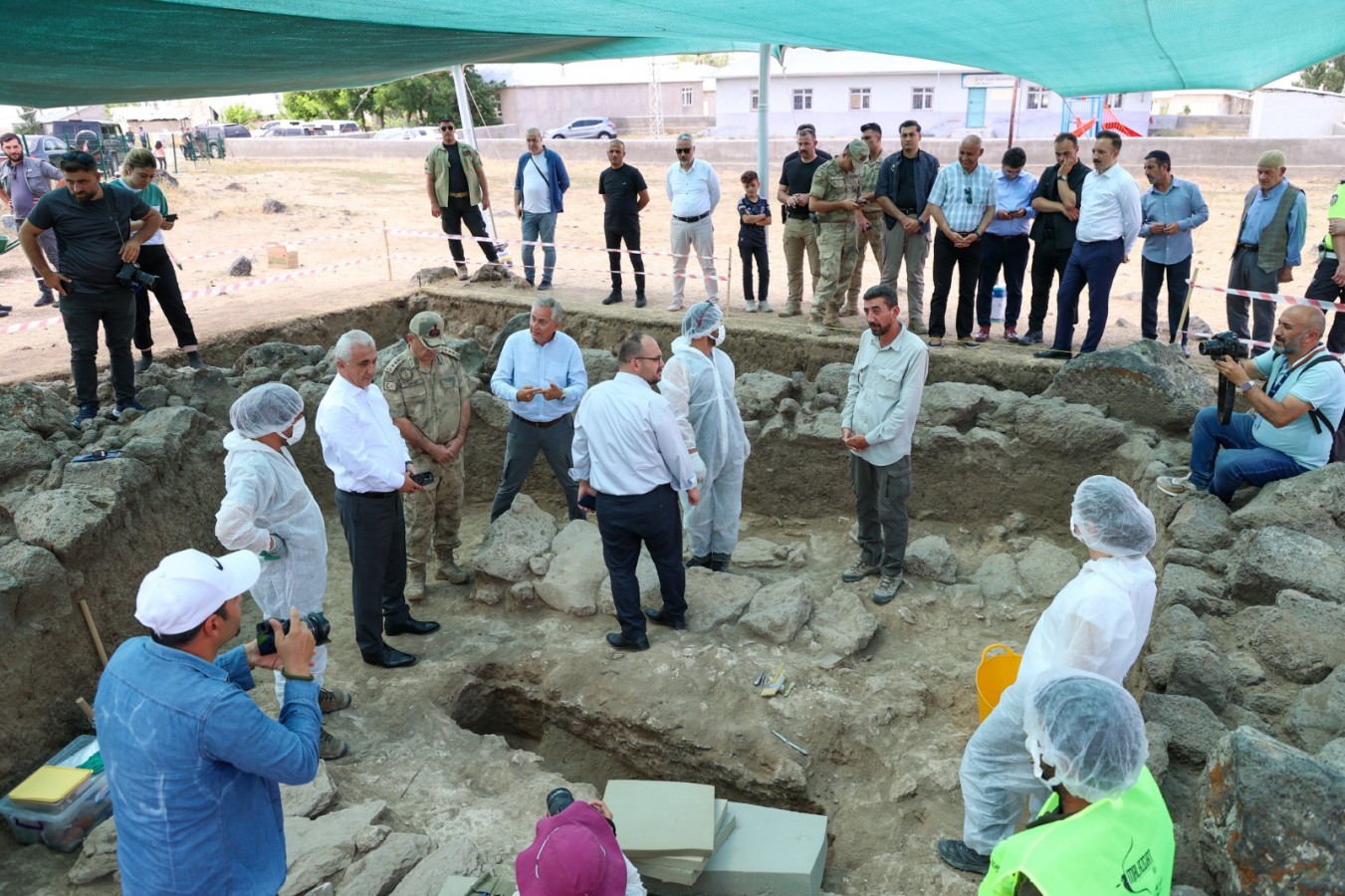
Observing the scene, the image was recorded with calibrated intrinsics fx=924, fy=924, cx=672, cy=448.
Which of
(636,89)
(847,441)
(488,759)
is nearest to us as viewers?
(488,759)

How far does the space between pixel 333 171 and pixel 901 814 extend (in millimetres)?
24940

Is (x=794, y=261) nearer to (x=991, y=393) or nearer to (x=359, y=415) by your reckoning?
(x=991, y=393)

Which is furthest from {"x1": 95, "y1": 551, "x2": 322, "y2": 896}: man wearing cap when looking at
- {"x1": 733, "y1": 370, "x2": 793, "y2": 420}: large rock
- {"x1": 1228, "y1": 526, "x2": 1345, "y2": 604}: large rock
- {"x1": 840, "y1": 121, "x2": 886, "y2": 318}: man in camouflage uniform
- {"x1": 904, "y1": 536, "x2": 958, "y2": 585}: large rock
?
{"x1": 840, "y1": 121, "x2": 886, "y2": 318}: man in camouflage uniform

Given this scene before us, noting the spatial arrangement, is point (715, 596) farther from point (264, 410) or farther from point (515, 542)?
point (264, 410)

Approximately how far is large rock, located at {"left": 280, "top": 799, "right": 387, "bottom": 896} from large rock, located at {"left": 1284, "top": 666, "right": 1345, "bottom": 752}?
3.63 m

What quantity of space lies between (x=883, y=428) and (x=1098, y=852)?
3.45 meters

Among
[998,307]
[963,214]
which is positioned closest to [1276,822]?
[963,214]

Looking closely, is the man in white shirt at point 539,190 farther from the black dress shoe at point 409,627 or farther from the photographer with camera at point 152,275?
the black dress shoe at point 409,627

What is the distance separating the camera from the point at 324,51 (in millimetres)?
7035

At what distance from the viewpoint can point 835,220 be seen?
28.0 ft

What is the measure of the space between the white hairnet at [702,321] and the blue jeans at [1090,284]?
3.44m

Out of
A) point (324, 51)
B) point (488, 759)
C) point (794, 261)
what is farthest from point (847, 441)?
point (324, 51)

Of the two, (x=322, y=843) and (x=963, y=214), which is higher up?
(x=963, y=214)

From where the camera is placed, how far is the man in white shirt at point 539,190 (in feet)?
33.5
